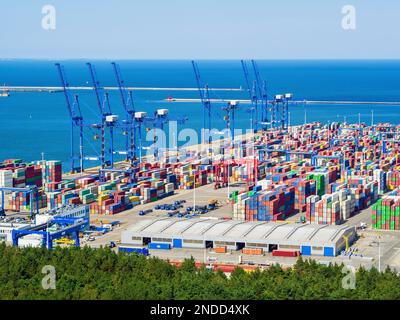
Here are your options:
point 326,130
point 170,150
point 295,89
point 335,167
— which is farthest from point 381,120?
point 295,89

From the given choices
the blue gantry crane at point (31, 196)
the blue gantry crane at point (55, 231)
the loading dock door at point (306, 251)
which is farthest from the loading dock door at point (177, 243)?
the blue gantry crane at point (31, 196)

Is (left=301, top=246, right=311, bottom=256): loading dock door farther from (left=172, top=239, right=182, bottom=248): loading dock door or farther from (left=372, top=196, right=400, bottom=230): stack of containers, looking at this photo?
(left=372, top=196, right=400, bottom=230): stack of containers

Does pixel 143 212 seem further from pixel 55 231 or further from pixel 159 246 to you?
pixel 55 231

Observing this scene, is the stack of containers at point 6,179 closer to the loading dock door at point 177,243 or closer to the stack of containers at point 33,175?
the stack of containers at point 33,175

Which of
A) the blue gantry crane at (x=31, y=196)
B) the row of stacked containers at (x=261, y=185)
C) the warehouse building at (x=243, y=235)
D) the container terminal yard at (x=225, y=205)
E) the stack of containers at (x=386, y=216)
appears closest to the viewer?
the warehouse building at (x=243, y=235)

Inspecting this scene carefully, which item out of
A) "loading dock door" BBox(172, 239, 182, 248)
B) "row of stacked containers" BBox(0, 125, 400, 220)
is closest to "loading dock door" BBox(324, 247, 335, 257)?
"row of stacked containers" BBox(0, 125, 400, 220)

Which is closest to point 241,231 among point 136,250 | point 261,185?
point 136,250
